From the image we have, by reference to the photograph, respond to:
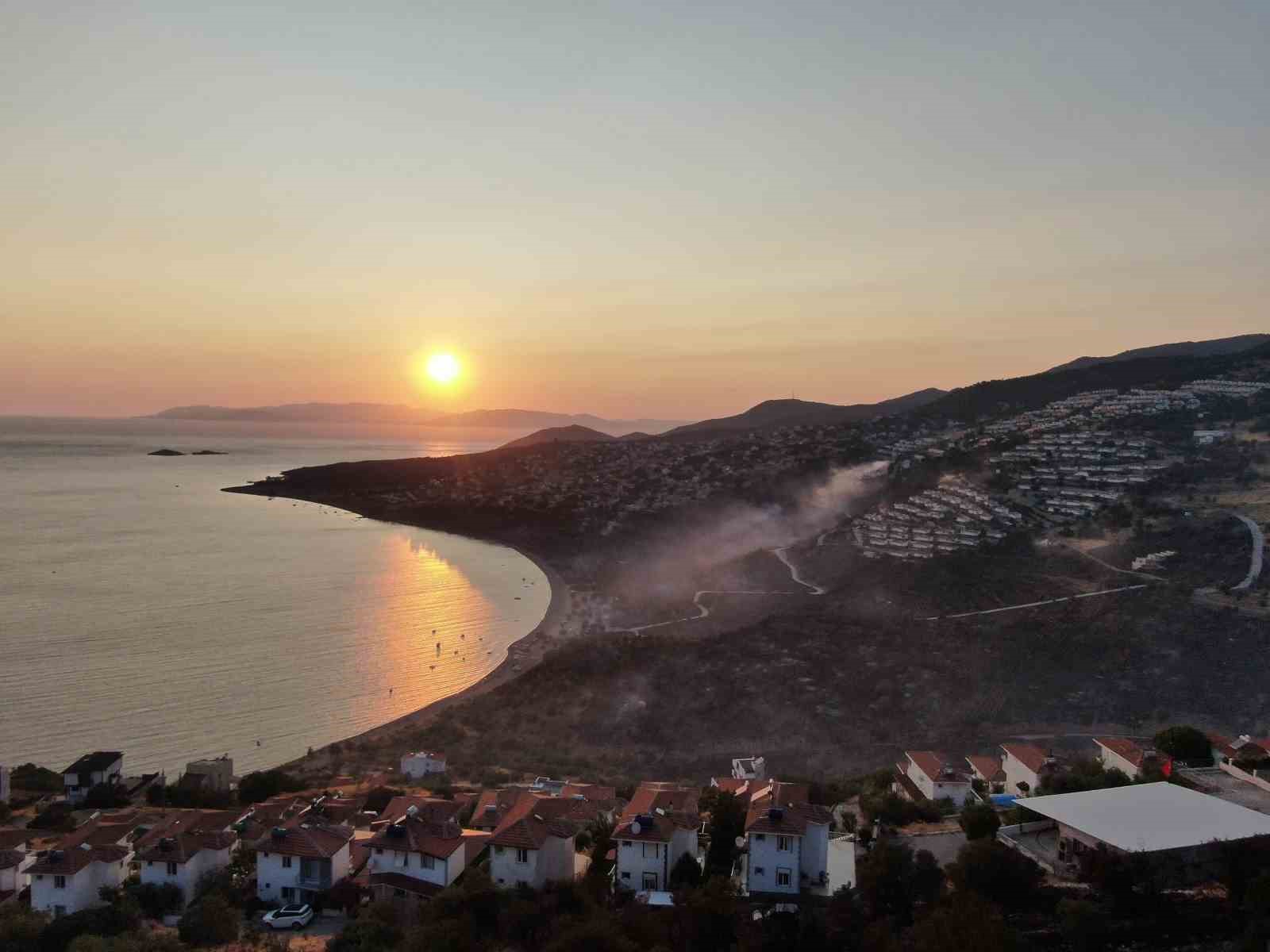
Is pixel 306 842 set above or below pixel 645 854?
above

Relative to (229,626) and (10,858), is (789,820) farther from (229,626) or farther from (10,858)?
(229,626)

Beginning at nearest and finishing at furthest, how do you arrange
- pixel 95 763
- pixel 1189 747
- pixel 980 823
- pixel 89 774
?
pixel 980 823 → pixel 1189 747 → pixel 89 774 → pixel 95 763

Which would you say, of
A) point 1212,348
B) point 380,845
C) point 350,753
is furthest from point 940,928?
point 1212,348

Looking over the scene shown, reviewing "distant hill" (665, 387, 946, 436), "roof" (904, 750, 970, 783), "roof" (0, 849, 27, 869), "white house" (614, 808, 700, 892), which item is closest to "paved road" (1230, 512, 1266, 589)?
"roof" (904, 750, 970, 783)

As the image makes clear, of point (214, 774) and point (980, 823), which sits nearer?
point (980, 823)

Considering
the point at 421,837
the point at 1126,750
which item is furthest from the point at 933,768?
the point at 421,837

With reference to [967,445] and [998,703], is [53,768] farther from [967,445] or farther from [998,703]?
[967,445]

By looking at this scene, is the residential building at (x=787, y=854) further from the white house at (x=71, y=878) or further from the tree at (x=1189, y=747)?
the white house at (x=71, y=878)
